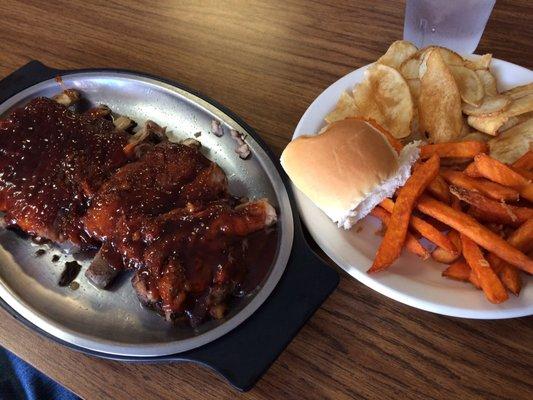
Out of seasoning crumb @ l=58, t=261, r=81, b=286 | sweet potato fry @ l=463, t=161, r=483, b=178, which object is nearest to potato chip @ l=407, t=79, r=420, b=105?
sweet potato fry @ l=463, t=161, r=483, b=178

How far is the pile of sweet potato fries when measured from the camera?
1051 millimetres

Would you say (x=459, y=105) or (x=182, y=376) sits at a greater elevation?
(x=459, y=105)

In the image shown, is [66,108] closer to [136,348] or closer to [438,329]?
[136,348]

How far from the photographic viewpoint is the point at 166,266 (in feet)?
3.51

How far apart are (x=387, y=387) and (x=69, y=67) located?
1394 millimetres

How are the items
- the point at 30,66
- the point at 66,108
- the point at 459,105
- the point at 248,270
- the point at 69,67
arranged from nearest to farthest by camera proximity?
the point at 248,270 < the point at 459,105 < the point at 66,108 < the point at 30,66 < the point at 69,67

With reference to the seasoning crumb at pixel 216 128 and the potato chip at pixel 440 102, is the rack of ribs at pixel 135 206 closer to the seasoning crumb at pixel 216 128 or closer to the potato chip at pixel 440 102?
the seasoning crumb at pixel 216 128

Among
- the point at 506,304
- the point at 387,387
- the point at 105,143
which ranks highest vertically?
the point at 105,143

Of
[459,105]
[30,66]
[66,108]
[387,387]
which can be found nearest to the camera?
[387,387]

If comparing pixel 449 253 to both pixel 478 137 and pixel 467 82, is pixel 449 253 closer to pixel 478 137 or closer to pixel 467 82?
pixel 478 137

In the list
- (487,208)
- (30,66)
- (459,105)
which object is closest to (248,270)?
(487,208)

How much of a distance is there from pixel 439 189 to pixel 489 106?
0.29m

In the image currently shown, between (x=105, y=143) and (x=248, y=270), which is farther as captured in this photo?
(x=105, y=143)

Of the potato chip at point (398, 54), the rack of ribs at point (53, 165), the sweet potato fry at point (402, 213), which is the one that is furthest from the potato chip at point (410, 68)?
the rack of ribs at point (53, 165)
